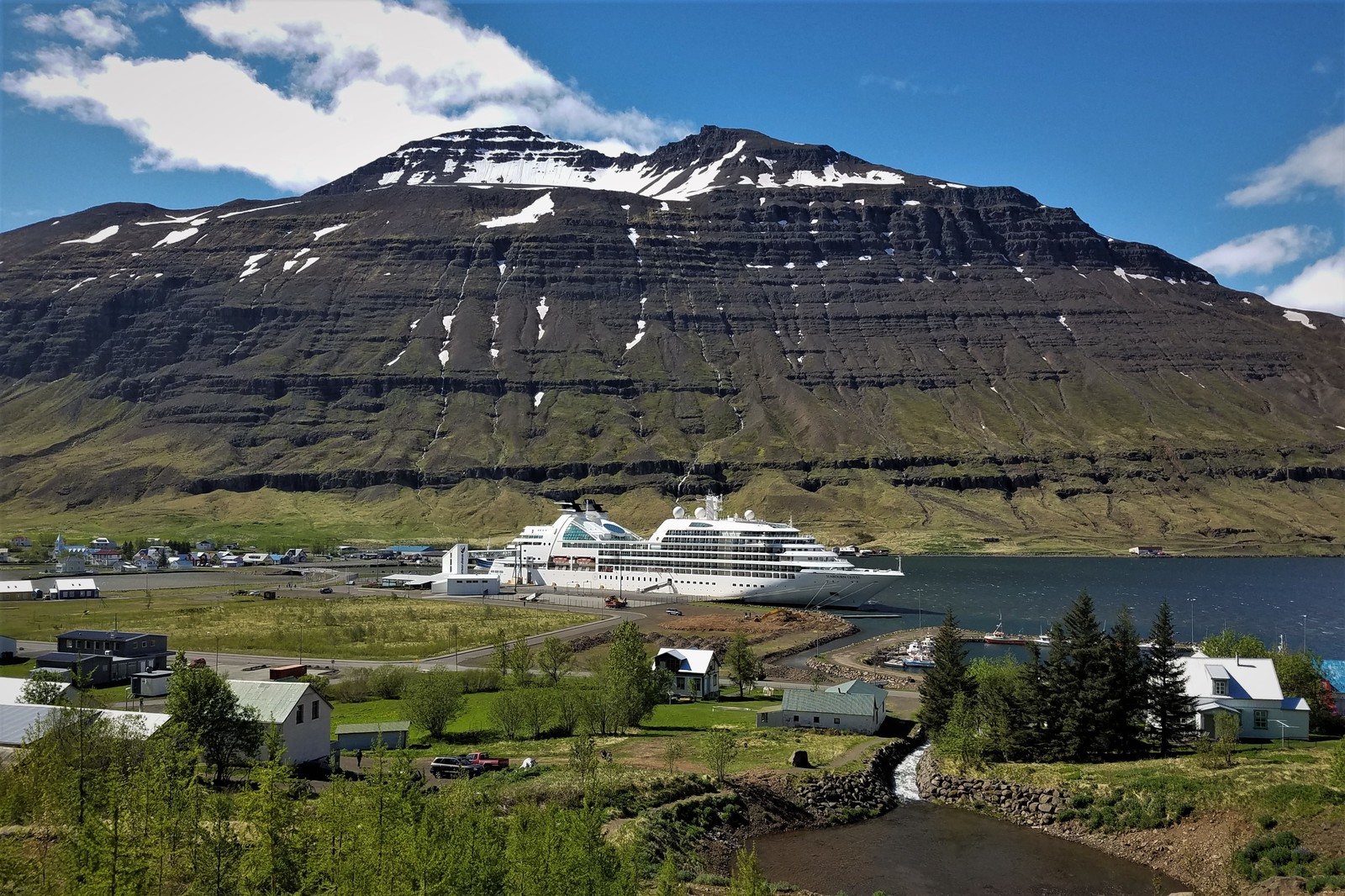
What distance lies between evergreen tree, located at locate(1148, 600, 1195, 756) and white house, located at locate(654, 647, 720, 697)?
24.7m

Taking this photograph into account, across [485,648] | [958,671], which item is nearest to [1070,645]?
[958,671]

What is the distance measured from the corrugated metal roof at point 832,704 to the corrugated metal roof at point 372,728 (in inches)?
761

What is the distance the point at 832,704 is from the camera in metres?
52.6

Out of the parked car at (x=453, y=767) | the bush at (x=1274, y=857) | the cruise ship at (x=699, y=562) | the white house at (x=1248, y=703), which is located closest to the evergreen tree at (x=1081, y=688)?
the white house at (x=1248, y=703)

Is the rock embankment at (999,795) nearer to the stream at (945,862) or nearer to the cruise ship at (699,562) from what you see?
the stream at (945,862)

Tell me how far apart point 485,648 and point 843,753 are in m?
37.1

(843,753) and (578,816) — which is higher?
(578,816)

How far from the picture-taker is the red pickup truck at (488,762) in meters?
39.3

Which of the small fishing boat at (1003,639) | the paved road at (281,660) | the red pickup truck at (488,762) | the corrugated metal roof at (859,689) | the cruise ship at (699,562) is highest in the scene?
the cruise ship at (699,562)

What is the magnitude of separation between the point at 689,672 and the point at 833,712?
11.8 meters

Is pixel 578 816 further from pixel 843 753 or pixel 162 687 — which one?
pixel 162 687

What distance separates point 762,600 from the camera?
124250 millimetres

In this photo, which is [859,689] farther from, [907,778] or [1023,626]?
[1023,626]

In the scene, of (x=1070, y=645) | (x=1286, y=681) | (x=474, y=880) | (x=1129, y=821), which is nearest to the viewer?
(x=474, y=880)
